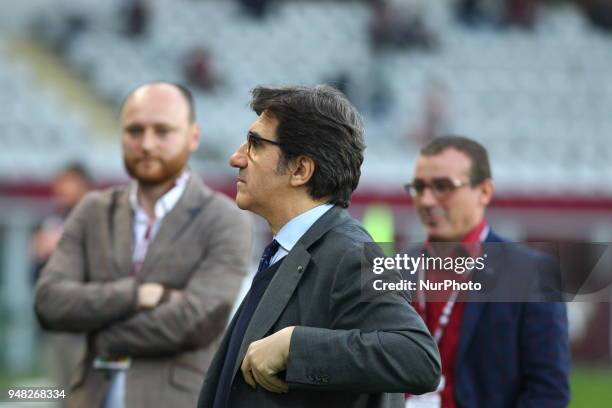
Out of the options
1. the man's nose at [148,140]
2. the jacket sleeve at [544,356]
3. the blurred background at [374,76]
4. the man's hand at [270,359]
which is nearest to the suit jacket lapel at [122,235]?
the man's nose at [148,140]

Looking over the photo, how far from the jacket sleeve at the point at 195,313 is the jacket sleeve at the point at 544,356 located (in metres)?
1.13

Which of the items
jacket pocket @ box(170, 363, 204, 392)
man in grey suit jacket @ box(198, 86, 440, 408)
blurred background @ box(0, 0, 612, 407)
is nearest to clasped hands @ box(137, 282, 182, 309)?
jacket pocket @ box(170, 363, 204, 392)

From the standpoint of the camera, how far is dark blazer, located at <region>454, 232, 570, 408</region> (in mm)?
4102

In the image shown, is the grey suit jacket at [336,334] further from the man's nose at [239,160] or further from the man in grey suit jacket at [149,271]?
the man in grey suit jacket at [149,271]

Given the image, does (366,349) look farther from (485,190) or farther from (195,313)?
(485,190)

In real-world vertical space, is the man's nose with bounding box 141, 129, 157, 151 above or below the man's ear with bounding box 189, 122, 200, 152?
below

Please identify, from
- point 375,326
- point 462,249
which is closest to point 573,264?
point 462,249

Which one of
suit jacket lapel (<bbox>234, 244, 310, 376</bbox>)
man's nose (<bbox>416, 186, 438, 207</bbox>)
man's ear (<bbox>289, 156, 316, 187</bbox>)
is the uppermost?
man's nose (<bbox>416, 186, 438, 207</bbox>)

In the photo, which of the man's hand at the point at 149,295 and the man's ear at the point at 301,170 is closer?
the man's ear at the point at 301,170

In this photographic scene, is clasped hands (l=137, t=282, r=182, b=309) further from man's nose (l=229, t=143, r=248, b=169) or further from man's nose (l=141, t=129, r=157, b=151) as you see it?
man's nose (l=229, t=143, r=248, b=169)

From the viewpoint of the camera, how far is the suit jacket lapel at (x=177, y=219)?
4633mm

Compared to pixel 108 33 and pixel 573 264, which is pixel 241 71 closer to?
pixel 108 33

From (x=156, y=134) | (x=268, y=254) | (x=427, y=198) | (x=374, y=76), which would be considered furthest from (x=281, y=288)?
(x=374, y=76)

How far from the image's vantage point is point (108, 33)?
21.4m
